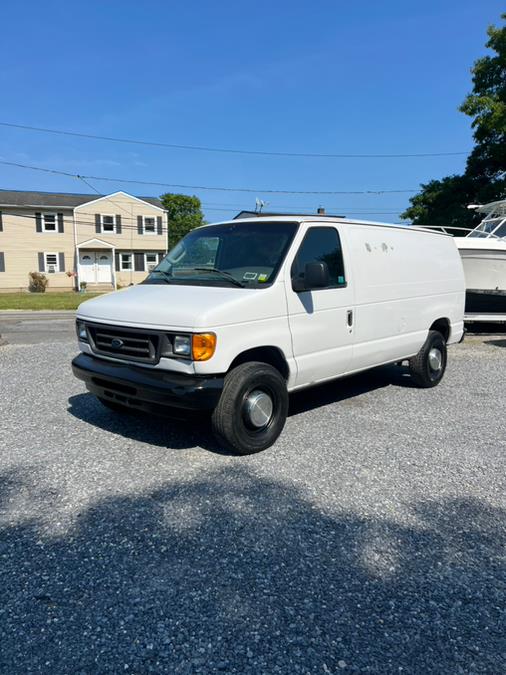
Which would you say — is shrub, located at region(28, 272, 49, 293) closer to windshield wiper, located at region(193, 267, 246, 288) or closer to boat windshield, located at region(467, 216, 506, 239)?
boat windshield, located at region(467, 216, 506, 239)

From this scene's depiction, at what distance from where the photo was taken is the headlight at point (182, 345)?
3977mm

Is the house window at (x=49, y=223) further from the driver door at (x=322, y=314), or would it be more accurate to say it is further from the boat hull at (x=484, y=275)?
the driver door at (x=322, y=314)

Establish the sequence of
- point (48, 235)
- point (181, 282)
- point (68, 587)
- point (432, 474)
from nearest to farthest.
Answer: point (68, 587) < point (432, 474) < point (181, 282) < point (48, 235)

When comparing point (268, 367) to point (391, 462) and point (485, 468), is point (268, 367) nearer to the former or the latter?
point (391, 462)

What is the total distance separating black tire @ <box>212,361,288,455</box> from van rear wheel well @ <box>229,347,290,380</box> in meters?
0.12

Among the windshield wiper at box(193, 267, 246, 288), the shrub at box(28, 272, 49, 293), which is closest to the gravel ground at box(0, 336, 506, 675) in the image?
the windshield wiper at box(193, 267, 246, 288)

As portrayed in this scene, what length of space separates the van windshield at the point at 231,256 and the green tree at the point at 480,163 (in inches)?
793

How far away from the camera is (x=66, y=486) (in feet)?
12.4

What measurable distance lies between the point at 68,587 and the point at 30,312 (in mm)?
17788

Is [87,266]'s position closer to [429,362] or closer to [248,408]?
[429,362]

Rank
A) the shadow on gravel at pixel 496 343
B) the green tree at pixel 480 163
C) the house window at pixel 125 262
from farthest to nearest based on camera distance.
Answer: the house window at pixel 125 262, the green tree at pixel 480 163, the shadow on gravel at pixel 496 343

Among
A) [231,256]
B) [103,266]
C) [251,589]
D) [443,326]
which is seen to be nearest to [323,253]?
[231,256]

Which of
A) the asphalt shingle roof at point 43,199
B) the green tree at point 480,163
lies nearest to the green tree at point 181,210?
the asphalt shingle roof at point 43,199

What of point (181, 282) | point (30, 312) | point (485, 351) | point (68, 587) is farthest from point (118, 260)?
point (68, 587)
